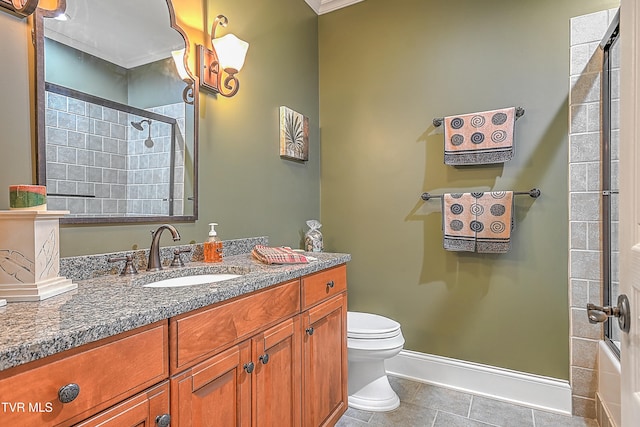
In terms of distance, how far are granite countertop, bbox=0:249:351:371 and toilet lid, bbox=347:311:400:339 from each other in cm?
87

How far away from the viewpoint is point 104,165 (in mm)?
1297

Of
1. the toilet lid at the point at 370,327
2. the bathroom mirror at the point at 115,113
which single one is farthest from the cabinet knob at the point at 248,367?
the toilet lid at the point at 370,327

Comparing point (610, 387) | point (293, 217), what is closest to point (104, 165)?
point (293, 217)

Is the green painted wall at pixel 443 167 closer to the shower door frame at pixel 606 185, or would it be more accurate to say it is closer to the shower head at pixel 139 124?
the shower door frame at pixel 606 185

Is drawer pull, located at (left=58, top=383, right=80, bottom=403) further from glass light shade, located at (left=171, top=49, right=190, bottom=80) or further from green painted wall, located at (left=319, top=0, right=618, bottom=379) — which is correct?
green painted wall, located at (left=319, top=0, right=618, bottom=379)

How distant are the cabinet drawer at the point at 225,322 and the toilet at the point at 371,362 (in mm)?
763

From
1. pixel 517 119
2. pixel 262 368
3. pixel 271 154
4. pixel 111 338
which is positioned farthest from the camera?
pixel 271 154

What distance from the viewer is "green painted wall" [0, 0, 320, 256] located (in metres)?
1.05

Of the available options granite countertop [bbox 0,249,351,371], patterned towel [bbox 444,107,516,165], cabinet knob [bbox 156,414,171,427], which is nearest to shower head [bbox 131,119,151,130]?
granite countertop [bbox 0,249,351,371]

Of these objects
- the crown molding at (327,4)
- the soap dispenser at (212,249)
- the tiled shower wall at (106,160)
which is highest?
the crown molding at (327,4)

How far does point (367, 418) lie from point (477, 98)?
2041 mm

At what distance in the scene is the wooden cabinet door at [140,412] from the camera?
2.33 ft

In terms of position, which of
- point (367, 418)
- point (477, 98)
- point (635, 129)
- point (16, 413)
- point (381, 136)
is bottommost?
point (367, 418)

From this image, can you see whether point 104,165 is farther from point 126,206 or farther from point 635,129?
point 635,129
